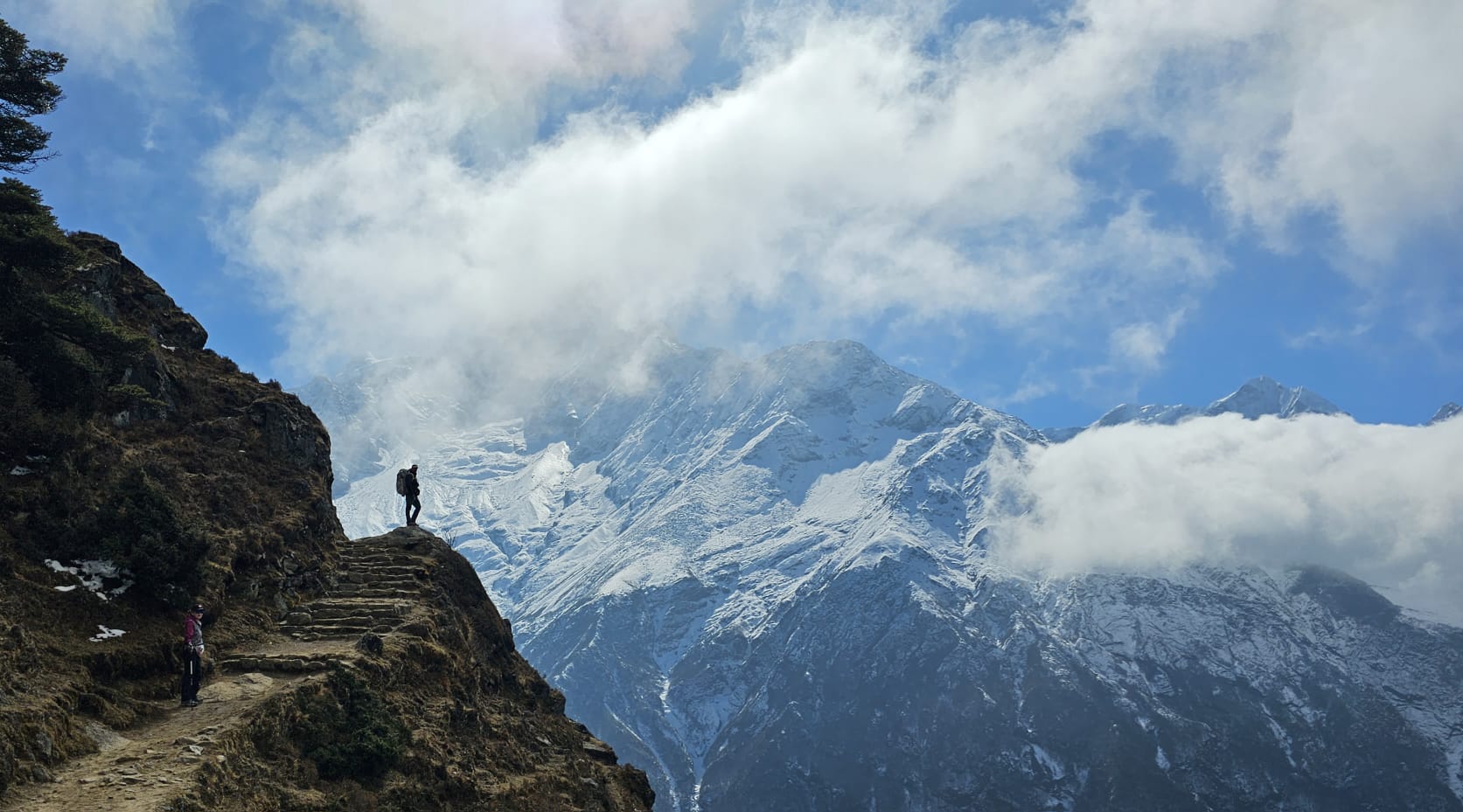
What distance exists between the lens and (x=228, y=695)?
30.9 meters

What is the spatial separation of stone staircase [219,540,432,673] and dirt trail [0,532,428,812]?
34 mm

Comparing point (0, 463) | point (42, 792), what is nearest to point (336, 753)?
point (42, 792)

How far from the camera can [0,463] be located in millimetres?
34688

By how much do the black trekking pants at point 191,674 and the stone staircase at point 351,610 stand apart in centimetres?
303

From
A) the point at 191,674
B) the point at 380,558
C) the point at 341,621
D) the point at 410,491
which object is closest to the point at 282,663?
the point at 191,674

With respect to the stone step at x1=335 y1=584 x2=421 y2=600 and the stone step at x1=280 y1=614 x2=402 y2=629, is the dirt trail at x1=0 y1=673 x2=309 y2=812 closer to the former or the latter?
the stone step at x1=280 y1=614 x2=402 y2=629

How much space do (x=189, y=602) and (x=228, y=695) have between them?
4.84 meters

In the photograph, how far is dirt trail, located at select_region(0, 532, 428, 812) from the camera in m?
24.2

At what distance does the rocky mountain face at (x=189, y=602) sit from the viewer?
2728 cm

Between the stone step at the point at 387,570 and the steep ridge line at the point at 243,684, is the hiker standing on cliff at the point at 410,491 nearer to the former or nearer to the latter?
the steep ridge line at the point at 243,684

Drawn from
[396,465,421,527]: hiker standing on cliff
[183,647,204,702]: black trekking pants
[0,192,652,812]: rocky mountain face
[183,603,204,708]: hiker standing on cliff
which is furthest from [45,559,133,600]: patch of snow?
[396,465,421,527]: hiker standing on cliff

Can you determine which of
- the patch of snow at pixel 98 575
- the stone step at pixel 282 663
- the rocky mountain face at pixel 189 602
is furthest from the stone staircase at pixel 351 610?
the patch of snow at pixel 98 575

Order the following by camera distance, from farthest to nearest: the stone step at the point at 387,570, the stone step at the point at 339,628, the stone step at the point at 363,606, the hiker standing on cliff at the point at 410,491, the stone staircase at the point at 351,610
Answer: the hiker standing on cliff at the point at 410,491 → the stone step at the point at 387,570 → the stone step at the point at 363,606 → the stone step at the point at 339,628 → the stone staircase at the point at 351,610

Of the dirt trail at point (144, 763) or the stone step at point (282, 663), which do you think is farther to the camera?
the stone step at point (282, 663)
